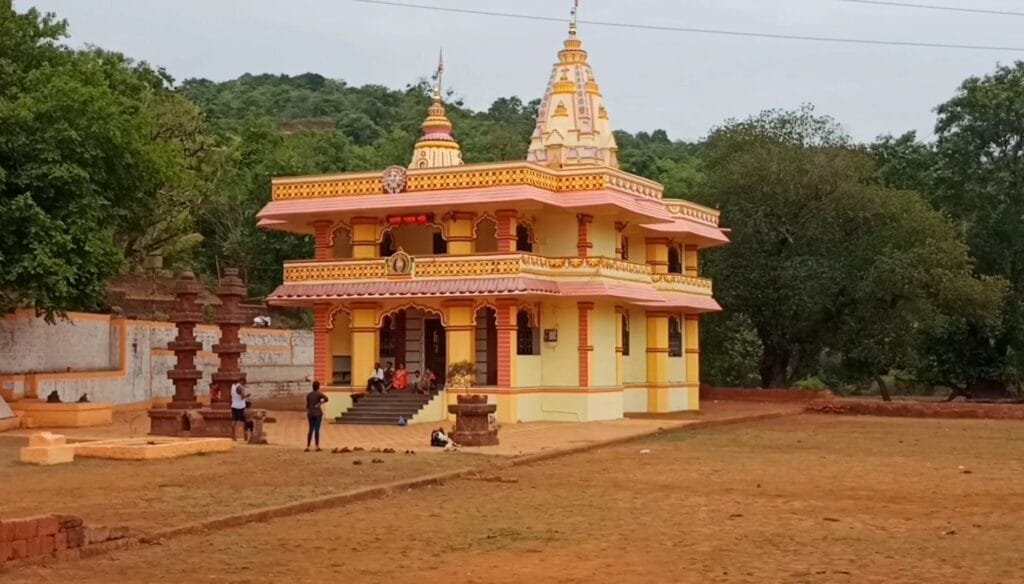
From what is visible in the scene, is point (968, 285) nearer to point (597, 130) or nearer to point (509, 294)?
point (597, 130)

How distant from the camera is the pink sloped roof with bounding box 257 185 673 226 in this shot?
29450 mm

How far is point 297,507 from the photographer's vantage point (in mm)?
14219

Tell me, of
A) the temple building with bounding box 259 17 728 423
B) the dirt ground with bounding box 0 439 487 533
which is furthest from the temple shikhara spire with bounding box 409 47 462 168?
the dirt ground with bounding box 0 439 487 533

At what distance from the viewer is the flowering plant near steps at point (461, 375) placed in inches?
1139

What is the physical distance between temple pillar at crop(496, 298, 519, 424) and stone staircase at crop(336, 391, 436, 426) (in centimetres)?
166

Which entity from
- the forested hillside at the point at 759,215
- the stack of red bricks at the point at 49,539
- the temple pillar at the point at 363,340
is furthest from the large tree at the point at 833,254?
the stack of red bricks at the point at 49,539

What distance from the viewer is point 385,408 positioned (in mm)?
29688

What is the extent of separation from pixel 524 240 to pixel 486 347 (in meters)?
2.87

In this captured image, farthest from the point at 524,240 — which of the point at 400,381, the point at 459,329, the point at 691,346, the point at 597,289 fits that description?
the point at 691,346

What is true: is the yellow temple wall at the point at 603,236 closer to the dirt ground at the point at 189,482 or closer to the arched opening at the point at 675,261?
the arched opening at the point at 675,261

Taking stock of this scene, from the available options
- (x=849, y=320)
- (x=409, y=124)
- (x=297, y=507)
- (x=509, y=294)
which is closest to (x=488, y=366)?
(x=509, y=294)

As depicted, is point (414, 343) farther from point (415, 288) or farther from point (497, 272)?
point (497, 272)

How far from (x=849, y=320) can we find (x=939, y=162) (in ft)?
30.2

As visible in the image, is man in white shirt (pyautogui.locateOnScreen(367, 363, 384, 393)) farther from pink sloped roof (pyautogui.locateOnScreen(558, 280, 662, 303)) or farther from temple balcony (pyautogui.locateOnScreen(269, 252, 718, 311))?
pink sloped roof (pyautogui.locateOnScreen(558, 280, 662, 303))
